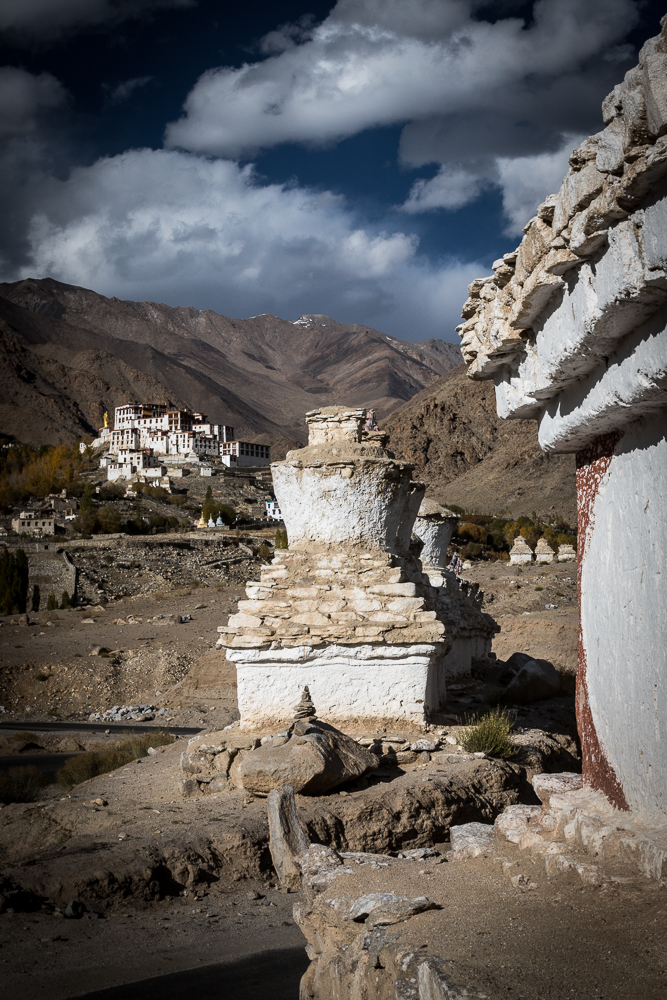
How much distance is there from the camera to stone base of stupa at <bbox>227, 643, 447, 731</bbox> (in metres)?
7.02

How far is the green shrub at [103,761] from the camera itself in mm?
9109

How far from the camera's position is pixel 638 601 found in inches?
114

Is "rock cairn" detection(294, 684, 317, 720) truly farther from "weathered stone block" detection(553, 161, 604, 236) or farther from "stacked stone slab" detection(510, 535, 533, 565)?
"stacked stone slab" detection(510, 535, 533, 565)

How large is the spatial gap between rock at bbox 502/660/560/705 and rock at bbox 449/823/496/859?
21.0ft

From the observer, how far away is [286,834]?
4789 mm

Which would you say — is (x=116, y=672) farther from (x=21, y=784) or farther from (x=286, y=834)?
(x=286, y=834)

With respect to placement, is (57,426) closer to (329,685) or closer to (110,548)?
(110,548)

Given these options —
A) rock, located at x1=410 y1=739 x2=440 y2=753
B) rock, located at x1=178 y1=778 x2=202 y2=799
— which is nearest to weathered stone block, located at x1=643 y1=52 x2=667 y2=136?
rock, located at x1=410 y1=739 x2=440 y2=753

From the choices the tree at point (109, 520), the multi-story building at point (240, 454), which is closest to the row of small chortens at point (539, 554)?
the tree at point (109, 520)

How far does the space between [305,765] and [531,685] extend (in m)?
5.12

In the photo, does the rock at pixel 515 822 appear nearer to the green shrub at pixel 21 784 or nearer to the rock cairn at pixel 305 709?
the rock cairn at pixel 305 709

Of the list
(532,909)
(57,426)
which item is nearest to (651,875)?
(532,909)

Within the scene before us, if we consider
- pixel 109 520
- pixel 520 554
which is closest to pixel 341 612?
pixel 520 554

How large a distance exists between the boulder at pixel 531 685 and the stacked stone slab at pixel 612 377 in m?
6.26
